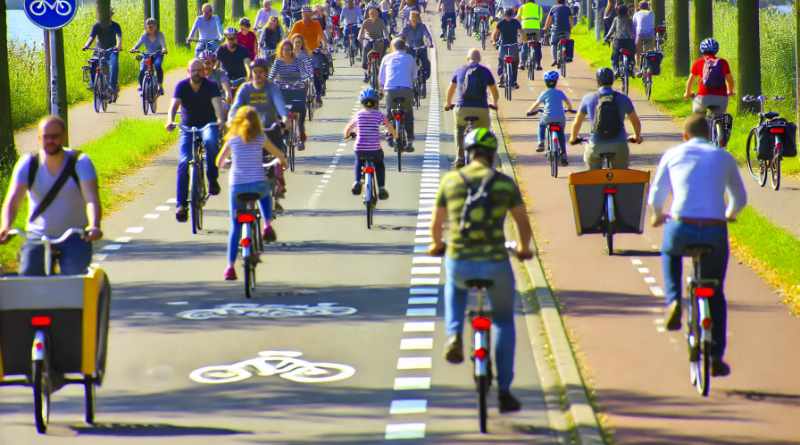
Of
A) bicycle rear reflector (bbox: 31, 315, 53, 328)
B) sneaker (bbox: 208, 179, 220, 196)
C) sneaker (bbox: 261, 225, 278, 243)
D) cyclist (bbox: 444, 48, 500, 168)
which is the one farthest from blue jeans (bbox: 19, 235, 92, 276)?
cyclist (bbox: 444, 48, 500, 168)

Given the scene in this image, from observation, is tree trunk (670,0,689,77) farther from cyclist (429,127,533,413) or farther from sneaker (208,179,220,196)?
cyclist (429,127,533,413)

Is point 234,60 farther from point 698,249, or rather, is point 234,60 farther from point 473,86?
point 698,249

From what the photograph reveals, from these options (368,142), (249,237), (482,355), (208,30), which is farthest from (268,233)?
(208,30)

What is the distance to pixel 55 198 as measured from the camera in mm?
12805

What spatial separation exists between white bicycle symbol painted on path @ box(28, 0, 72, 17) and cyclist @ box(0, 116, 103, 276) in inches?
361

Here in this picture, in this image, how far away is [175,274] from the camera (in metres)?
19.2

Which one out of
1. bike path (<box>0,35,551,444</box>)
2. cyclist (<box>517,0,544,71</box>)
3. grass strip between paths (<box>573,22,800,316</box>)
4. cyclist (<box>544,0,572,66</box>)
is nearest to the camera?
bike path (<box>0,35,551,444</box>)

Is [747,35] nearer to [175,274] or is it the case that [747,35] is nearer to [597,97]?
[597,97]

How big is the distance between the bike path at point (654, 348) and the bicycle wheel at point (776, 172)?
11.1ft

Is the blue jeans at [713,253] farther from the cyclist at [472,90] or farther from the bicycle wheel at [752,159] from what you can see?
the bicycle wheel at [752,159]

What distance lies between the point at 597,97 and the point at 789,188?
651cm

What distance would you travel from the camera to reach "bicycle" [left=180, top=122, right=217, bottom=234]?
2203cm

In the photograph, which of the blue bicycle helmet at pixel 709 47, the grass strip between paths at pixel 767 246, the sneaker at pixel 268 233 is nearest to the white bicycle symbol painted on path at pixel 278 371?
the grass strip between paths at pixel 767 246

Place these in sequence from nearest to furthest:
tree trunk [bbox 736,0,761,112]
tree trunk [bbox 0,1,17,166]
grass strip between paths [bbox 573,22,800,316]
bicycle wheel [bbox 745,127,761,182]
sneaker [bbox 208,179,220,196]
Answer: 1. grass strip between paths [bbox 573,22,800,316]
2. sneaker [bbox 208,179,220,196]
3. tree trunk [bbox 0,1,17,166]
4. bicycle wheel [bbox 745,127,761,182]
5. tree trunk [bbox 736,0,761,112]
